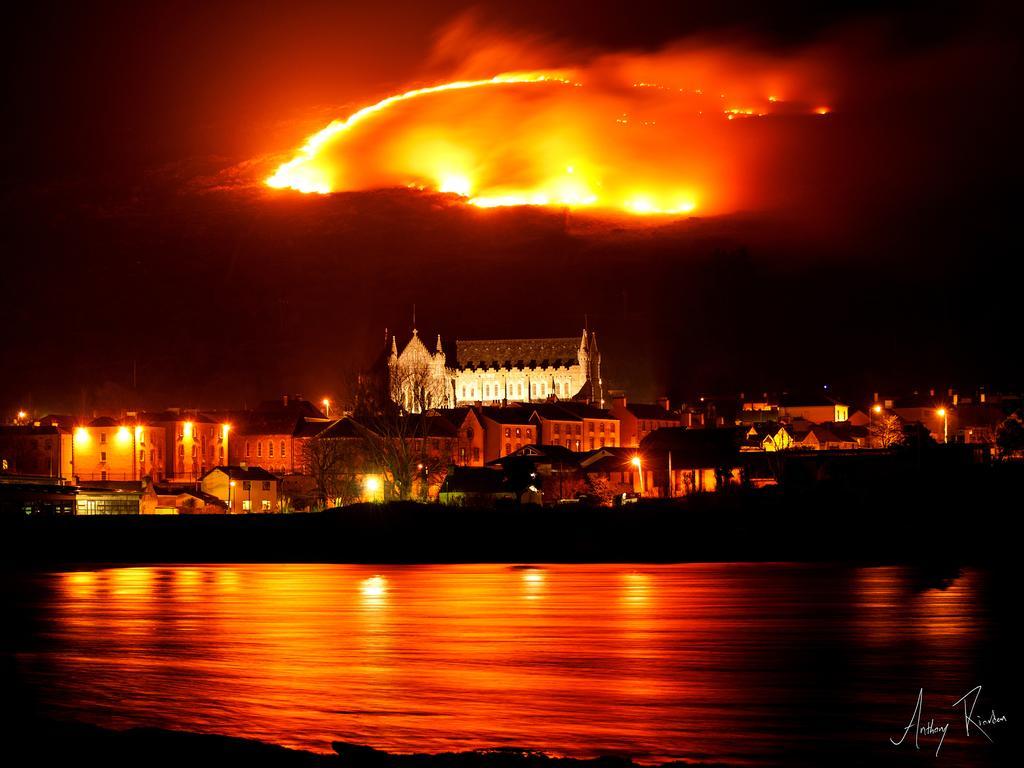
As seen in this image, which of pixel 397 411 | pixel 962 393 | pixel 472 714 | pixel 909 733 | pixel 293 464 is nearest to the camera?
pixel 909 733

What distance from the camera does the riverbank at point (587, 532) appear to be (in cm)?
5578

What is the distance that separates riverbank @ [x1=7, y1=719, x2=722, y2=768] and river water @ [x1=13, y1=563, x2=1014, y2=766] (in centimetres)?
157

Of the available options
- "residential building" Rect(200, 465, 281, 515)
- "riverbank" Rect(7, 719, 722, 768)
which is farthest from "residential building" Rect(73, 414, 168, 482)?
"riverbank" Rect(7, 719, 722, 768)

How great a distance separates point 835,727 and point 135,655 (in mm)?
15638

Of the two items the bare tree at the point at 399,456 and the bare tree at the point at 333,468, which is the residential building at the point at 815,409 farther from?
the bare tree at the point at 399,456

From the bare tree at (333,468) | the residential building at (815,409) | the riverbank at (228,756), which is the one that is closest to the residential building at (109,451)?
the bare tree at (333,468)

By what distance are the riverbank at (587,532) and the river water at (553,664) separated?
11274 millimetres

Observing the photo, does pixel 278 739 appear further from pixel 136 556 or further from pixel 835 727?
pixel 136 556

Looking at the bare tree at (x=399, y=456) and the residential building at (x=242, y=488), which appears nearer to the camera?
the bare tree at (x=399, y=456)

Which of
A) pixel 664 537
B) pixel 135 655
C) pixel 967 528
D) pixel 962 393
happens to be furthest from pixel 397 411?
pixel 962 393

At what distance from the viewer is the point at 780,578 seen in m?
44.4
